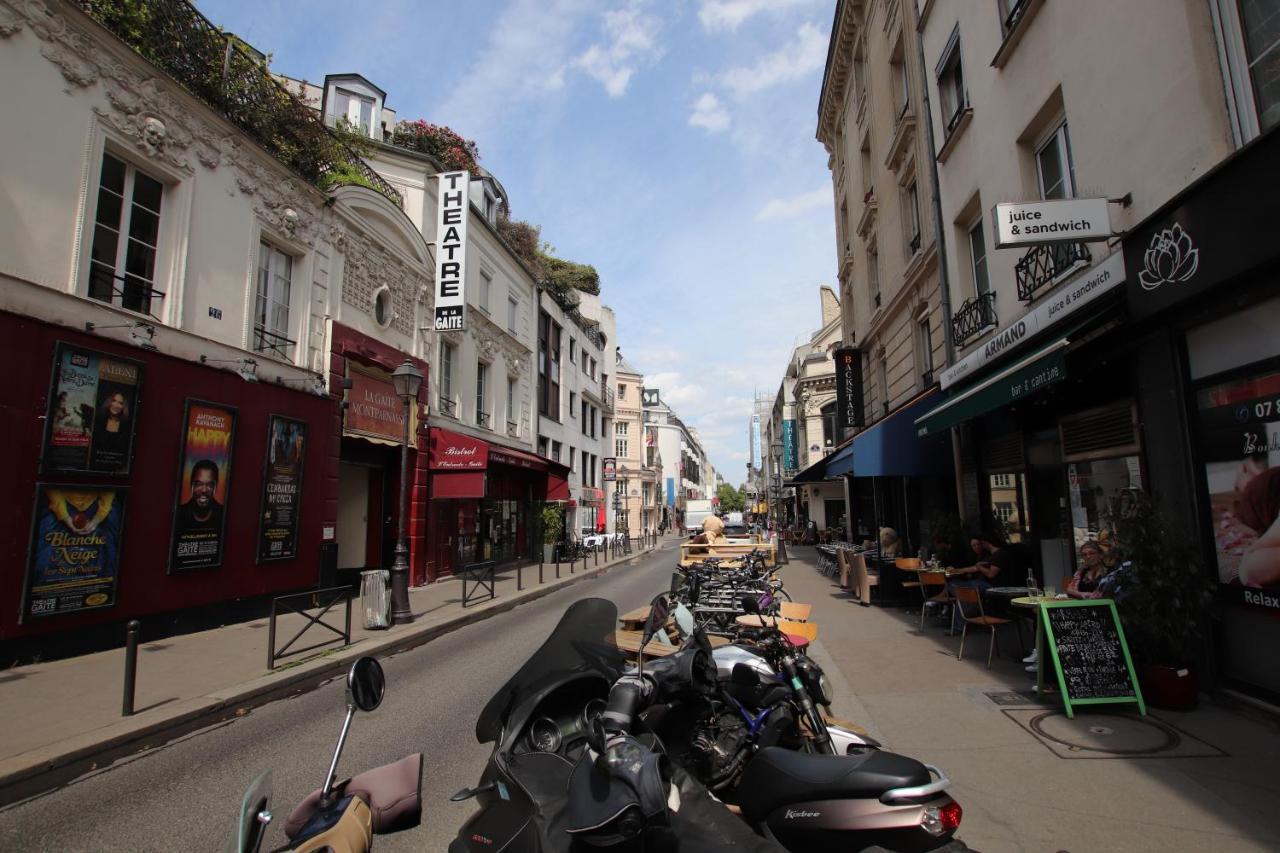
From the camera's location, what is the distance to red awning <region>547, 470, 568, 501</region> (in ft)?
80.9

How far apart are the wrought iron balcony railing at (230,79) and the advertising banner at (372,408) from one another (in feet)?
13.5

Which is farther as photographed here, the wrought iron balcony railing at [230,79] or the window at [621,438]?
the window at [621,438]

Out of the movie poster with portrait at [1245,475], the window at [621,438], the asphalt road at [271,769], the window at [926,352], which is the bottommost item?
the asphalt road at [271,769]

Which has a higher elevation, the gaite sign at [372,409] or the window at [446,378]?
the window at [446,378]

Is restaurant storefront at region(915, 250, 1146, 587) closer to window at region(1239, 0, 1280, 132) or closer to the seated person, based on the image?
window at region(1239, 0, 1280, 132)

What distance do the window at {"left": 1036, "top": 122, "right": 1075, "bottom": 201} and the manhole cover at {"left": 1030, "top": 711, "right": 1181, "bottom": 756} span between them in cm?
589

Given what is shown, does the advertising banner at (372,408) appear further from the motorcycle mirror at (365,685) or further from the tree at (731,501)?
the tree at (731,501)

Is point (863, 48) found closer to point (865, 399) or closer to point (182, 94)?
point (865, 399)

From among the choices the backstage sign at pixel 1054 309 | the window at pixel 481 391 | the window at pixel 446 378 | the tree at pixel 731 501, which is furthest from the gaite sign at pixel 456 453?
the tree at pixel 731 501

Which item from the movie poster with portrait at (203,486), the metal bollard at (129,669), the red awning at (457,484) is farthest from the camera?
the red awning at (457,484)

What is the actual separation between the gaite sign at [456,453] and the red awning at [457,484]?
0.44 feet

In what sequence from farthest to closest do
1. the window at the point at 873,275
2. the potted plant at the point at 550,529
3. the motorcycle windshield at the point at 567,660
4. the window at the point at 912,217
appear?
the potted plant at the point at 550,529 → the window at the point at 873,275 → the window at the point at 912,217 → the motorcycle windshield at the point at 567,660

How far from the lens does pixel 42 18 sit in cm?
754

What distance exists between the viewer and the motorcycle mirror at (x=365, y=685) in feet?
7.08
